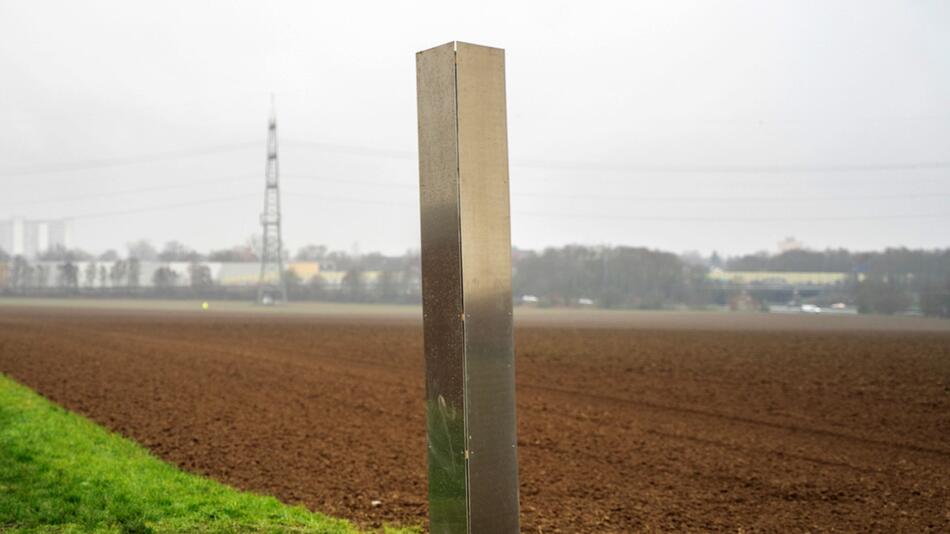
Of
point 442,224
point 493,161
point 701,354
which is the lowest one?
point 701,354

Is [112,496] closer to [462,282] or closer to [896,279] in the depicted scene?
[462,282]

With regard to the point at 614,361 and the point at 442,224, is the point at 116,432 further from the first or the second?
the point at 614,361

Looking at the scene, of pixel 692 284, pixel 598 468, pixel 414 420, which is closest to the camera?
pixel 598 468

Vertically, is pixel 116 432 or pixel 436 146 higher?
pixel 436 146

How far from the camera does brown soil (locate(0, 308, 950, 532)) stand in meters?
7.19

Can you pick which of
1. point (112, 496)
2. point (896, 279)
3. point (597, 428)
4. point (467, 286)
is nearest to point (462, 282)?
point (467, 286)

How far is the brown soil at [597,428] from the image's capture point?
7191 mm

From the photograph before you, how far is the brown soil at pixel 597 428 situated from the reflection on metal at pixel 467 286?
9.84 ft

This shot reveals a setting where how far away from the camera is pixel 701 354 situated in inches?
996

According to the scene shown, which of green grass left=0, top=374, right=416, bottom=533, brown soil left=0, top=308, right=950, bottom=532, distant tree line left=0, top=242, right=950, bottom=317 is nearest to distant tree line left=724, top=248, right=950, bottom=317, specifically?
distant tree line left=0, top=242, right=950, bottom=317

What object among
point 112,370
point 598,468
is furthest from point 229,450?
point 112,370

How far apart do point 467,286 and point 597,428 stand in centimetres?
903

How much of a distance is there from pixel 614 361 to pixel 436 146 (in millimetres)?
20612

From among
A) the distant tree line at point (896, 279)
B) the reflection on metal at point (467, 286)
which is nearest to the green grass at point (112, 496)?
the reflection on metal at point (467, 286)
